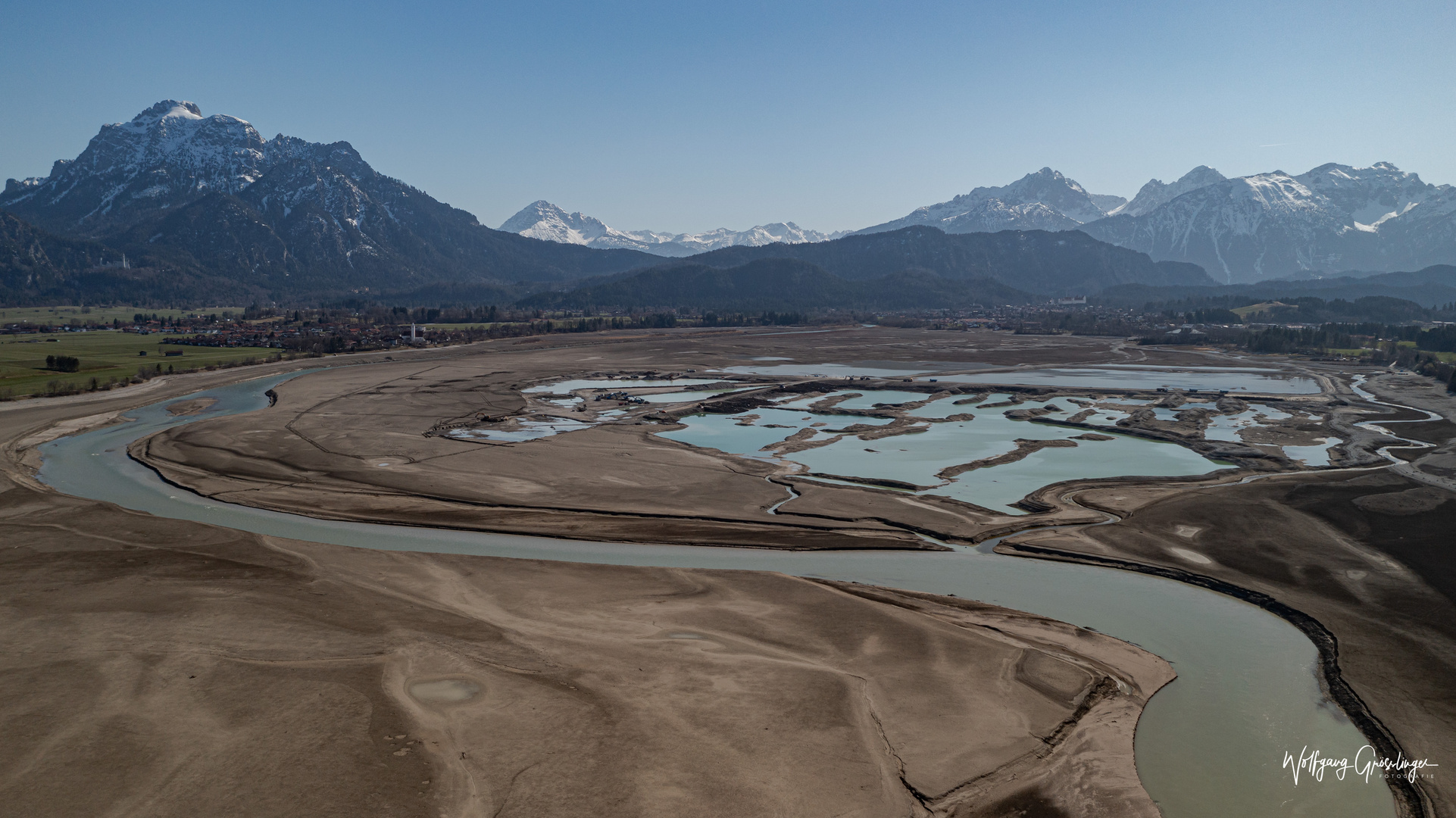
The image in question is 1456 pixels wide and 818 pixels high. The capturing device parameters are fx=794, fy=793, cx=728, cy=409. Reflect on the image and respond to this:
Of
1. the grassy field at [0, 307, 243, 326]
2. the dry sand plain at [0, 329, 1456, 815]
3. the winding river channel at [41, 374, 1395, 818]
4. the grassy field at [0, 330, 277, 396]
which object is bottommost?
the winding river channel at [41, 374, 1395, 818]

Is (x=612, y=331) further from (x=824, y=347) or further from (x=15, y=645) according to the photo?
(x=15, y=645)

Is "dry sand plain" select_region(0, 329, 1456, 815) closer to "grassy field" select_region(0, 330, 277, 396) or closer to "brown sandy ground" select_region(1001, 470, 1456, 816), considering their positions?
"brown sandy ground" select_region(1001, 470, 1456, 816)

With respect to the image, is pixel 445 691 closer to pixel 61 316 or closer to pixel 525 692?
pixel 525 692

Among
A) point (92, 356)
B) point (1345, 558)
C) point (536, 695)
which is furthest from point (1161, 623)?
point (92, 356)

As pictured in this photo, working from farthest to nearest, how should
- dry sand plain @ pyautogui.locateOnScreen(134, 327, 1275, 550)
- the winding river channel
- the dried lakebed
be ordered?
the dried lakebed < dry sand plain @ pyautogui.locateOnScreen(134, 327, 1275, 550) < the winding river channel

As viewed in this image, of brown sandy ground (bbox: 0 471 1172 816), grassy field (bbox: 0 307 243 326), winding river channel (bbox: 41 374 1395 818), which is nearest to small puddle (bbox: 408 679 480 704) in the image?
brown sandy ground (bbox: 0 471 1172 816)

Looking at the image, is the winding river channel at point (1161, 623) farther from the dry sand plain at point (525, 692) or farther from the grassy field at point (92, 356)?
the grassy field at point (92, 356)
